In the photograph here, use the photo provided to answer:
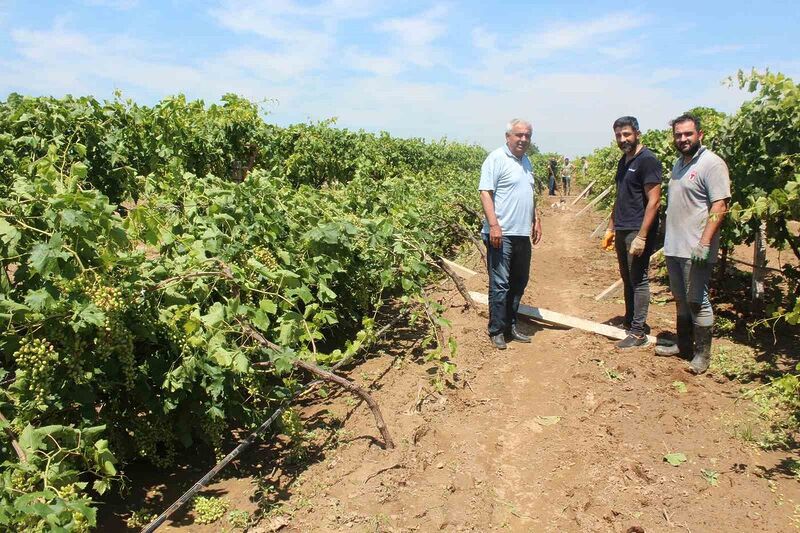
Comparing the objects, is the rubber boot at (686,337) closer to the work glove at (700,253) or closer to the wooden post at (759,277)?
the work glove at (700,253)

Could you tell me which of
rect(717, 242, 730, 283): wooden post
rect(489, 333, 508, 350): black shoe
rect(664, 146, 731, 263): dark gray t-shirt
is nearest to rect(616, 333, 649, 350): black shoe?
rect(664, 146, 731, 263): dark gray t-shirt

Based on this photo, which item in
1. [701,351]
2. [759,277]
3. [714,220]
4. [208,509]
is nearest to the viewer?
[208,509]

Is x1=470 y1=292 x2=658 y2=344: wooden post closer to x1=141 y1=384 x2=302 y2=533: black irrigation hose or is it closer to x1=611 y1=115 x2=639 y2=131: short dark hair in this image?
x1=611 y1=115 x2=639 y2=131: short dark hair

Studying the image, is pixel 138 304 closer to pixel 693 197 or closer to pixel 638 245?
pixel 638 245

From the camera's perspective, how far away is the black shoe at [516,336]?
203 inches

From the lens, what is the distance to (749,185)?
16.6 feet

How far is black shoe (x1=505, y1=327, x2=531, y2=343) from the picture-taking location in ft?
16.9

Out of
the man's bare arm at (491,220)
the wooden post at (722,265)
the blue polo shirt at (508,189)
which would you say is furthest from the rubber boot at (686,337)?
the wooden post at (722,265)

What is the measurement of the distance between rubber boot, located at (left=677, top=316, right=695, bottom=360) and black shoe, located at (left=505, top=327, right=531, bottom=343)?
1294 millimetres

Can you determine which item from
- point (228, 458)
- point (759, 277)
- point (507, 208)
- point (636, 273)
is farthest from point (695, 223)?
point (228, 458)

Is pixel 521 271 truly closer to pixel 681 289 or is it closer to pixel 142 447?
pixel 681 289

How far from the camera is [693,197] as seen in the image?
414 centimetres

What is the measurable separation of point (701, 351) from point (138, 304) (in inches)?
164

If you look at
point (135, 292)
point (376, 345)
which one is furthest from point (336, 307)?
point (135, 292)
